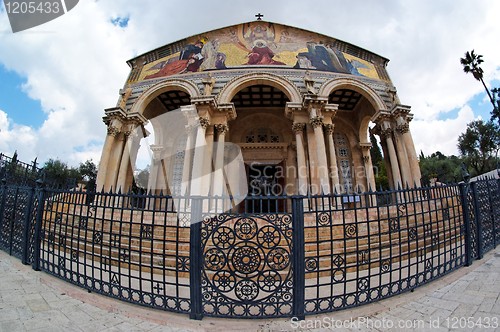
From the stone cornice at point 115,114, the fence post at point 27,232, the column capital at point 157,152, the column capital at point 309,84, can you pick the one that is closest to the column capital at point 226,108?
the column capital at point 309,84

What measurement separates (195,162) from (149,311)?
7743mm

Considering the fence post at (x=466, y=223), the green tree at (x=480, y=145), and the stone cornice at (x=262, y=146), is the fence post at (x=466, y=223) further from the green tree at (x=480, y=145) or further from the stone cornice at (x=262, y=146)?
the green tree at (x=480, y=145)

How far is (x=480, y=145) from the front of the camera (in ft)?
82.7

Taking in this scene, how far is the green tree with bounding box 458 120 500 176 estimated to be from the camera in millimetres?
24312

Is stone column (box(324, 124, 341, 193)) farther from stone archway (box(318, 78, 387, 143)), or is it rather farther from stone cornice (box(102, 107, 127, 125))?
stone cornice (box(102, 107, 127, 125))

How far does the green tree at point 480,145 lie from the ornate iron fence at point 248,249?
2780 cm

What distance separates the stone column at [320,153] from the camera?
9.80m

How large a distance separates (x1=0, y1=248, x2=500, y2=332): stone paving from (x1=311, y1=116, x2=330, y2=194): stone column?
6.38m

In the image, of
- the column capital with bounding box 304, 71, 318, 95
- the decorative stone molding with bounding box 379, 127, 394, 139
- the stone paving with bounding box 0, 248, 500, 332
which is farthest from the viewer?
the decorative stone molding with bounding box 379, 127, 394, 139

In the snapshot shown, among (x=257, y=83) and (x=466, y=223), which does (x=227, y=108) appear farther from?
(x=466, y=223)

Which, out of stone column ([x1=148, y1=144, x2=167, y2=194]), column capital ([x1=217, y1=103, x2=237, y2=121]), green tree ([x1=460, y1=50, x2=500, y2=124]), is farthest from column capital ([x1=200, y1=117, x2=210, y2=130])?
green tree ([x1=460, y1=50, x2=500, y2=124])

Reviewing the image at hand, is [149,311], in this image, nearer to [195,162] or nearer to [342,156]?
[195,162]

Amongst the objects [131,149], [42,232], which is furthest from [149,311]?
[131,149]

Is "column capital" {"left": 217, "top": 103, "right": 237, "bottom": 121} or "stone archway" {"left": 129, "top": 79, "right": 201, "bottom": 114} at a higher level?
"stone archway" {"left": 129, "top": 79, "right": 201, "bottom": 114}
